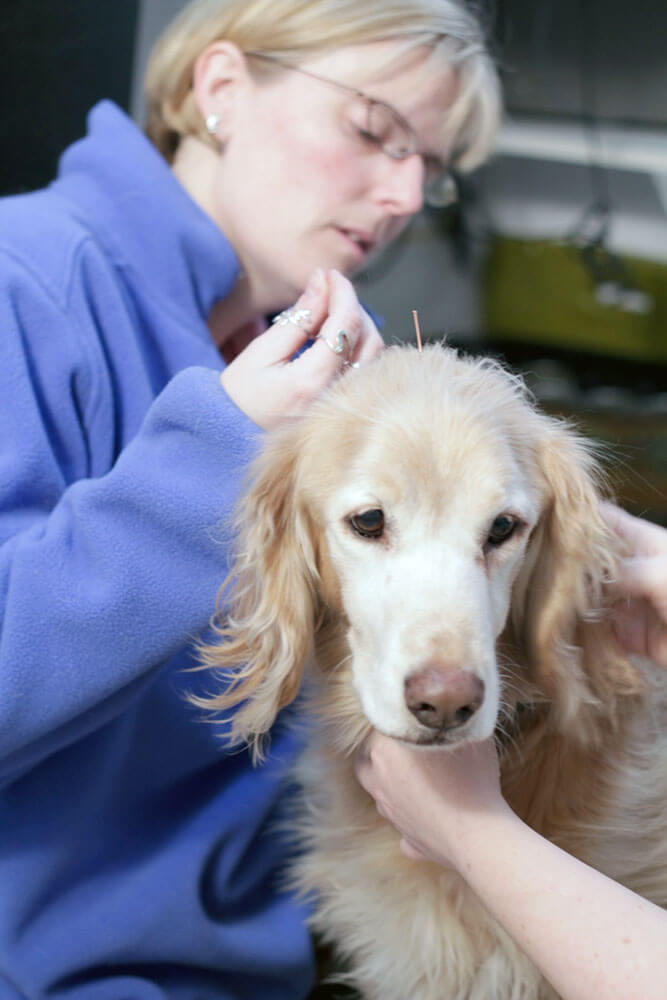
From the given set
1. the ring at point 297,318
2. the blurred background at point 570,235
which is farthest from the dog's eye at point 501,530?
the blurred background at point 570,235

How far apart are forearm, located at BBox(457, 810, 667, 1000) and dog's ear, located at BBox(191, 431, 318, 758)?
0.73 ft

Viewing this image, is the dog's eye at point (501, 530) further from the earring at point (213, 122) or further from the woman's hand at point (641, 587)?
the earring at point (213, 122)

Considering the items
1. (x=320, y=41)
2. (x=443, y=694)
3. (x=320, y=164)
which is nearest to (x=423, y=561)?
(x=443, y=694)

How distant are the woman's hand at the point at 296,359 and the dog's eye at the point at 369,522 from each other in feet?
0.38

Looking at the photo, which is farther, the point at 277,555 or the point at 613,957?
the point at 277,555

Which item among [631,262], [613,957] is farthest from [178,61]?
[631,262]

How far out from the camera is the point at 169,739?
37.5 inches

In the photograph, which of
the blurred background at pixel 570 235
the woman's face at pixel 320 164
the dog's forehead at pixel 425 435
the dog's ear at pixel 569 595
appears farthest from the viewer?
the blurred background at pixel 570 235

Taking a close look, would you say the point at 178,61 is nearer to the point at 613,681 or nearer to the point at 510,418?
the point at 510,418

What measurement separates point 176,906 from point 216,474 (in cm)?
44

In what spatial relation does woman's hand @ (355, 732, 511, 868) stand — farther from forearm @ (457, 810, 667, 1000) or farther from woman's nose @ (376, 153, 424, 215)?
woman's nose @ (376, 153, 424, 215)

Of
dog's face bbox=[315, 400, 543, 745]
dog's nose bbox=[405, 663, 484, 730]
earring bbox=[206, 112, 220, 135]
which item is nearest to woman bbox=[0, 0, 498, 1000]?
earring bbox=[206, 112, 220, 135]

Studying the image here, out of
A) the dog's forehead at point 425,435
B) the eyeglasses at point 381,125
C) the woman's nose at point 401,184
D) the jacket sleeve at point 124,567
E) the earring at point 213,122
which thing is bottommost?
the jacket sleeve at point 124,567

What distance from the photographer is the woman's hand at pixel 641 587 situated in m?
0.86
